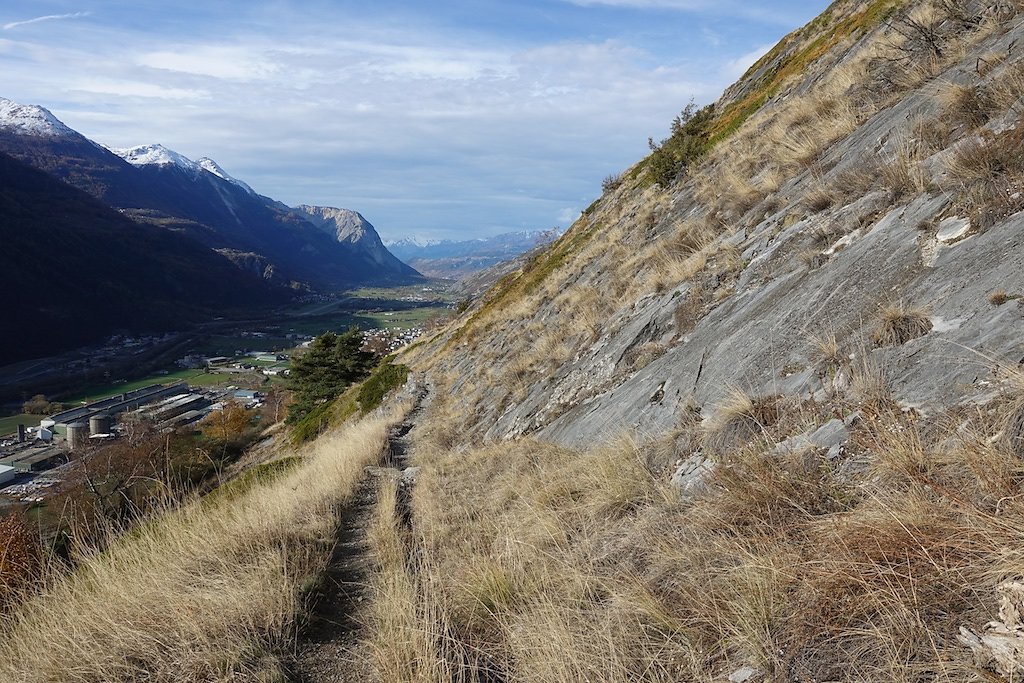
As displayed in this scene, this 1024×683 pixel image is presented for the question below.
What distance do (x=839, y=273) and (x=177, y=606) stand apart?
19.5ft

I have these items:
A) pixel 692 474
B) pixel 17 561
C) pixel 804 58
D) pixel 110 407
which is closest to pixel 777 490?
pixel 692 474

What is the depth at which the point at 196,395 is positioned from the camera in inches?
2781

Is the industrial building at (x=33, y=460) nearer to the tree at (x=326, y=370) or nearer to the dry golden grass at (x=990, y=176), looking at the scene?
the tree at (x=326, y=370)

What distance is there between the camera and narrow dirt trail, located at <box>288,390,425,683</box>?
3328 mm

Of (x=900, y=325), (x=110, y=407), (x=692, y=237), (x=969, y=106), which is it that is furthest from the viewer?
(x=110, y=407)

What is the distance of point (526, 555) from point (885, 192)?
5.26 meters

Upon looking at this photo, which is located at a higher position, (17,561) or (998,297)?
(998,297)

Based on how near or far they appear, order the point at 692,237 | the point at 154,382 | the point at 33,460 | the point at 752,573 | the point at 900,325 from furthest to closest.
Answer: the point at 154,382, the point at 33,460, the point at 692,237, the point at 900,325, the point at 752,573

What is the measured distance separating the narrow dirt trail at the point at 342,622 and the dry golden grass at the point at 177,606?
0.45 feet

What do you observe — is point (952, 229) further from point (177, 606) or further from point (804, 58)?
point (804, 58)

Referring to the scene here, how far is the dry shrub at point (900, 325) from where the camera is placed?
3.74m

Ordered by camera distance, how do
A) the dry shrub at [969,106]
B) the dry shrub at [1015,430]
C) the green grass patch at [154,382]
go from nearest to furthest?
the dry shrub at [1015,430] → the dry shrub at [969,106] → the green grass patch at [154,382]

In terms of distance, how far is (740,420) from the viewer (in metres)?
4.23

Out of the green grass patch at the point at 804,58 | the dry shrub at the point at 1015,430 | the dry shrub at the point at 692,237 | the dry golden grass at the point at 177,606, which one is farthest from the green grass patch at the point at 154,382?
the dry shrub at the point at 1015,430
